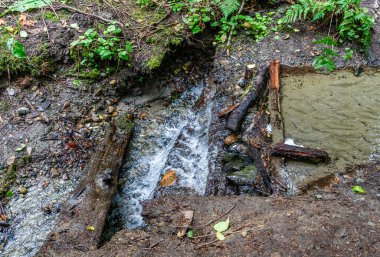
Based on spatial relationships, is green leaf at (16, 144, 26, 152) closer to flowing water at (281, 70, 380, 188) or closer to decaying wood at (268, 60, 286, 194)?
decaying wood at (268, 60, 286, 194)

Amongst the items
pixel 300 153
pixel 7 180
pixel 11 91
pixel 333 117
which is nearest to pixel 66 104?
pixel 11 91

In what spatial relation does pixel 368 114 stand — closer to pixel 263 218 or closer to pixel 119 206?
pixel 263 218

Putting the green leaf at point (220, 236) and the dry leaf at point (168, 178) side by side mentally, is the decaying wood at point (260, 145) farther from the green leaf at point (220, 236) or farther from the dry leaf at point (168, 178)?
the dry leaf at point (168, 178)

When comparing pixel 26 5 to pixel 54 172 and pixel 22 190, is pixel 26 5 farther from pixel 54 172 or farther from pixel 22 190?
pixel 22 190

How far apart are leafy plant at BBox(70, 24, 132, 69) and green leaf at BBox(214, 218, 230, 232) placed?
295 centimetres

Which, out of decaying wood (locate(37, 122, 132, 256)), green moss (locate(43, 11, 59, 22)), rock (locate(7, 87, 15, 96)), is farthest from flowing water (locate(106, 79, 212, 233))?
green moss (locate(43, 11, 59, 22))

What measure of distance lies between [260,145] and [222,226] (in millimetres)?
1281

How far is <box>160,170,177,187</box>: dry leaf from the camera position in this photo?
3850 mm

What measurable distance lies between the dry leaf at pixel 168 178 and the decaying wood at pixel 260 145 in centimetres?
98

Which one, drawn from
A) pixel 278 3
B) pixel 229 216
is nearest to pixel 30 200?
pixel 229 216

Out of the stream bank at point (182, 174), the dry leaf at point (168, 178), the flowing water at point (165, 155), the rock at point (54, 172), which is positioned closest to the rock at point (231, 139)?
the stream bank at point (182, 174)

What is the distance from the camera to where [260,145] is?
12.6ft

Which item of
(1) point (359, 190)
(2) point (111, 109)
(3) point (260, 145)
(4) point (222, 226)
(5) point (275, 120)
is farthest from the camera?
(2) point (111, 109)

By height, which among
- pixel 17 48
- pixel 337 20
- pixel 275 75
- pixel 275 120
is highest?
pixel 337 20
